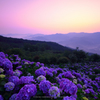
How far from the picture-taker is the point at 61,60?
42.8 feet

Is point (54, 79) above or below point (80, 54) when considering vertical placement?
above

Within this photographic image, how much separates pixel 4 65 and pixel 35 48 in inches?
1186

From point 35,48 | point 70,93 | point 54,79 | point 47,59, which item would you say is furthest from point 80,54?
point 35,48

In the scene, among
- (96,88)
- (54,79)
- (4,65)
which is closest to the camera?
(4,65)

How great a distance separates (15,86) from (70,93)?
0.97 m

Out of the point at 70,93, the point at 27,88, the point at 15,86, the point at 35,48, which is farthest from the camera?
the point at 35,48

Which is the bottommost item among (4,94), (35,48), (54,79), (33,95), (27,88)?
(35,48)

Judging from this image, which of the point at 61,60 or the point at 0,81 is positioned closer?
the point at 0,81

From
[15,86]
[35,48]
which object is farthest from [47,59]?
[35,48]

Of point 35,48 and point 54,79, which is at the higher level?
point 54,79

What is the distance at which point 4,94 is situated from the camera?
137 centimetres

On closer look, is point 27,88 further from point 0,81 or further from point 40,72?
point 40,72

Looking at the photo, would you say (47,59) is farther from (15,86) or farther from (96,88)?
(15,86)

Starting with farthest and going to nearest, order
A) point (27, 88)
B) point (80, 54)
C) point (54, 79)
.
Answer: point (80, 54) < point (54, 79) < point (27, 88)
